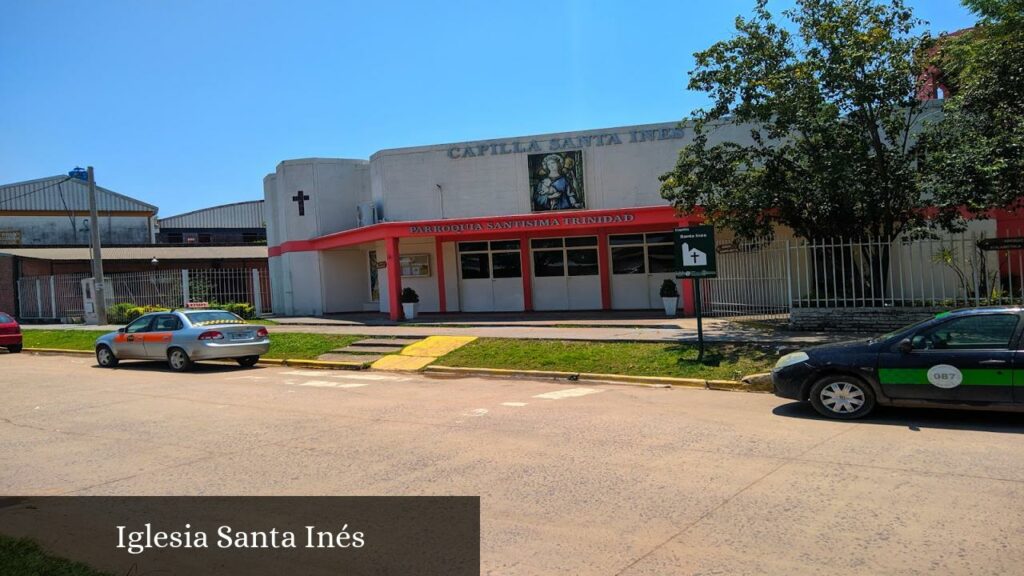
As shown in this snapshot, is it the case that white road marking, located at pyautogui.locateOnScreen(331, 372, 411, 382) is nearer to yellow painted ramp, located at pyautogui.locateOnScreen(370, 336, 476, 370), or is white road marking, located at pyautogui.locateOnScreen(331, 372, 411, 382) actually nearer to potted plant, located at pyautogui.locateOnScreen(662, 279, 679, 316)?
yellow painted ramp, located at pyautogui.locateOnScreen(370, 336, 476, 370)

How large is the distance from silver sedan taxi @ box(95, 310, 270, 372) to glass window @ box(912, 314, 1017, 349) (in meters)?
12.7

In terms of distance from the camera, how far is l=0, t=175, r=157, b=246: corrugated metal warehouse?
44656 millimetres

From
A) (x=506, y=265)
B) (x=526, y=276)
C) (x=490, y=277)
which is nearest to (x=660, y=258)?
(x=526, y=276)

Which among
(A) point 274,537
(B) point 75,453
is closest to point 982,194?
(A) point 274,537

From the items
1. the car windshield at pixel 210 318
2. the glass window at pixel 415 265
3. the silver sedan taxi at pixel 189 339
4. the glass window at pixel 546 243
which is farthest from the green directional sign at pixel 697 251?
the glass window at pixel 415 265

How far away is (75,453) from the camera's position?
300 inches

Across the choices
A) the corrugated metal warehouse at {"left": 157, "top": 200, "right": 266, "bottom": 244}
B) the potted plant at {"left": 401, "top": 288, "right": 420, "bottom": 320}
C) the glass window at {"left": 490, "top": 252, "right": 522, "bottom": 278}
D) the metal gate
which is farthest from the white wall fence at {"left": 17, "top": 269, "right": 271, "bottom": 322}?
the corrugated metal warehouse at {"left": 157, "top": 200, "right": 266, "bottom": 244}

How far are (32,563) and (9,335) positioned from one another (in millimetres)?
21612

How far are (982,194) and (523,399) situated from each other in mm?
9040

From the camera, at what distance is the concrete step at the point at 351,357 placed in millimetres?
16172

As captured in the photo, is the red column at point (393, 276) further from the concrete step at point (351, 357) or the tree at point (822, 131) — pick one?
the tree at point (822, 131)

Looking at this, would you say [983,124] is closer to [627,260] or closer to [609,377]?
[609,377]

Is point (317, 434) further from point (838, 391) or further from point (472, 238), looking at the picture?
point (472, 238)

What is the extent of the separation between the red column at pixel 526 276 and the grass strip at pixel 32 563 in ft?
65.4
